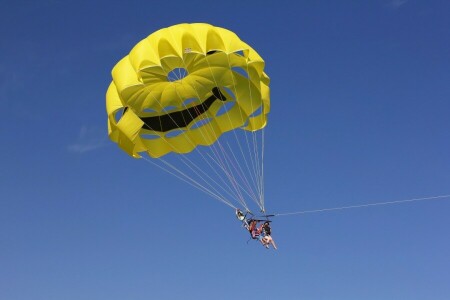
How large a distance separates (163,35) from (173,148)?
5.19 metres

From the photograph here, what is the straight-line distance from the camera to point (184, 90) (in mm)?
29828

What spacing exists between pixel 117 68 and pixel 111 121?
196 centimetres

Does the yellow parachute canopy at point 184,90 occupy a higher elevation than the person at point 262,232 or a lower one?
higher

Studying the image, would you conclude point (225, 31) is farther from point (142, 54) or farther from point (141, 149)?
point (141, 149)

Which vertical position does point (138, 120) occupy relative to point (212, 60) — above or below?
below

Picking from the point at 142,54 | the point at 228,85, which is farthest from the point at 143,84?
the point at 228,85

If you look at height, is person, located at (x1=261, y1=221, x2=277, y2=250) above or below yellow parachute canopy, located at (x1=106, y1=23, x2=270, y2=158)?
below

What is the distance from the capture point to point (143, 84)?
2788 cm

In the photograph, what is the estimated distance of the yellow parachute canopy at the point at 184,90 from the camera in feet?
91.1

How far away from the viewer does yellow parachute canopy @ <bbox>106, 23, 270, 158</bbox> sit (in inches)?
1093

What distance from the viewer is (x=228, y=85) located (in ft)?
97.2

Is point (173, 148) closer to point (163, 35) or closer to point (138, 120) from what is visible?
point (138, 120)

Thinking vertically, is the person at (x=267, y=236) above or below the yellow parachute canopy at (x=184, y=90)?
below

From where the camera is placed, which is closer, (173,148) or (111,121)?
(111,121)
